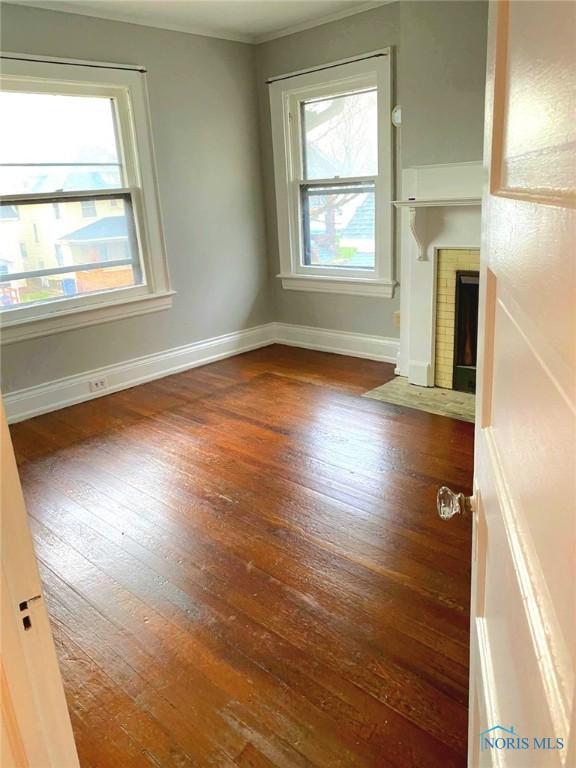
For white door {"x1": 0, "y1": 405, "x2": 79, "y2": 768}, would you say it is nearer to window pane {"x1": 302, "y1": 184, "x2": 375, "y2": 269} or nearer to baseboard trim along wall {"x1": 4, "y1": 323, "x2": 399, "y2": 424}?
baseboard trim along wall {"x1": 4, "y1": 323, "x2": 399, "y2": 424}

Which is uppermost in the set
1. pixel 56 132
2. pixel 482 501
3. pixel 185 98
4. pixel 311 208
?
pixel 185 98

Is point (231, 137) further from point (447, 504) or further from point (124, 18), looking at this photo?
point (447, 504)

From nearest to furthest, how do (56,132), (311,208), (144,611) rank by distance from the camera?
(144,611) → (56,132) → (311,208)

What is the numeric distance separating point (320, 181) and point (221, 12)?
1.33 metres

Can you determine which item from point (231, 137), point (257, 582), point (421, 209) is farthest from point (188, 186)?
point (257, 582)

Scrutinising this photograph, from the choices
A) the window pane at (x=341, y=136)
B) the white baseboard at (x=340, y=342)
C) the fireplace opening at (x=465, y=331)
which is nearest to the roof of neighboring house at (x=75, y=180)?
the window pane at (x=341, y=136)

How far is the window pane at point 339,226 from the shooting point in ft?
14.3

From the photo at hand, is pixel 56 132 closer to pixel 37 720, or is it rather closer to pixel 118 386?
pixel 118 386

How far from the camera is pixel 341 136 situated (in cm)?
431

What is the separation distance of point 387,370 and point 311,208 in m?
1.51

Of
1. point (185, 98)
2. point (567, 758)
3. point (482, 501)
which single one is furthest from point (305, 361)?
point (567, 758)

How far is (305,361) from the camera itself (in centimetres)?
471

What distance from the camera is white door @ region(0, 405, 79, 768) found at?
76 centimetres

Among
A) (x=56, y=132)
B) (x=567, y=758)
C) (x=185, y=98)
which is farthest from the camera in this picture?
(x=185, y=98)
